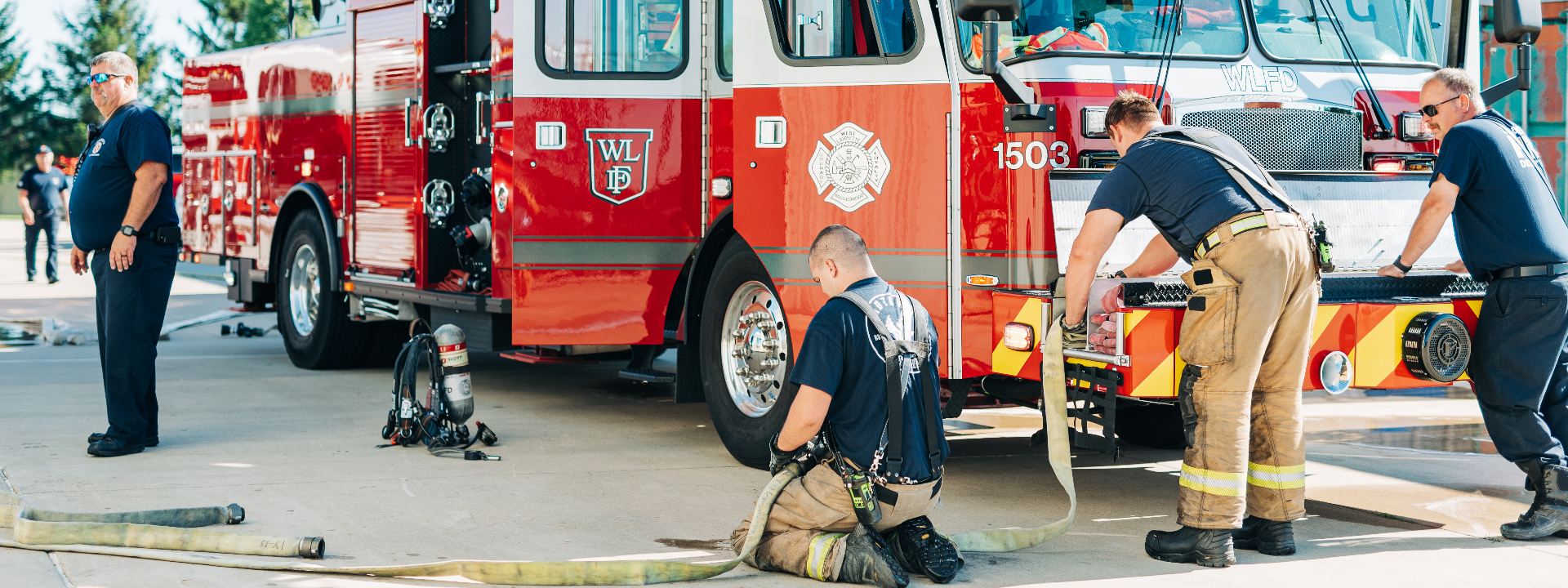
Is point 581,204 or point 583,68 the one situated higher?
point 583,68

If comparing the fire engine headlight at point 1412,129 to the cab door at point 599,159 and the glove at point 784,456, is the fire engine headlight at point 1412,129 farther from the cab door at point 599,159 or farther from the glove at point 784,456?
the cab door at point 599,159

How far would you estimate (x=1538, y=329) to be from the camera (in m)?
5.58

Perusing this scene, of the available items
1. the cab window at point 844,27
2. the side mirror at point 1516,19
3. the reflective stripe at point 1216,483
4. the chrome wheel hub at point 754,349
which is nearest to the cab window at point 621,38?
the cab window at point 844,27

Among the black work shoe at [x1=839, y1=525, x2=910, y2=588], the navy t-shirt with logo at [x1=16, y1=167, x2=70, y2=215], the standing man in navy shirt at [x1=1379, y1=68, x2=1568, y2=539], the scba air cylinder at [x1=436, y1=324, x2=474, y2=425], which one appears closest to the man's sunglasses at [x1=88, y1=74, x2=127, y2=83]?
the scba air cylinder at [x1=436, y1=324, x2=474, y2=425]

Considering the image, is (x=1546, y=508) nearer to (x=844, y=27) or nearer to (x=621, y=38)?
(x=844, y=27)

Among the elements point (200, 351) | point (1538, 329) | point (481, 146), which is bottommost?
point (200, 351)

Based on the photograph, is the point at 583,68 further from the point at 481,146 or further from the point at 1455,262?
the point at 1455,262

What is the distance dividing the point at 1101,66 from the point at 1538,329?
1837 millimetres

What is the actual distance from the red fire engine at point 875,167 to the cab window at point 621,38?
0.01 m

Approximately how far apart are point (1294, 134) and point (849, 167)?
1.81m

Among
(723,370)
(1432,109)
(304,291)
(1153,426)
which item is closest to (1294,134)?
(1432,109)

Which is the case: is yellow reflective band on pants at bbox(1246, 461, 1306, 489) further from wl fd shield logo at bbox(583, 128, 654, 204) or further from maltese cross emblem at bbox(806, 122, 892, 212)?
wl fd shield logo at bbox(583, 128, 654, 204)

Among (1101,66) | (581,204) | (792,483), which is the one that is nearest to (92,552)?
(792,483)

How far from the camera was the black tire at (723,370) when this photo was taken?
6.98 m
